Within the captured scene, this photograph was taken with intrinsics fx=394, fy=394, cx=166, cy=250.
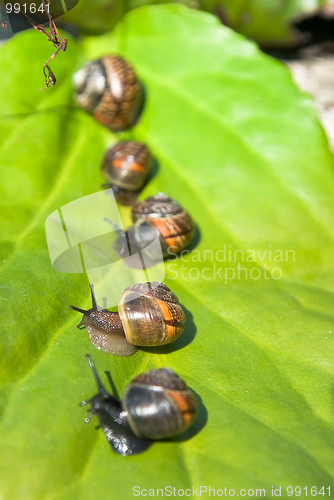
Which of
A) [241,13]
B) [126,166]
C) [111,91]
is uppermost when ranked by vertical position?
[241,13]

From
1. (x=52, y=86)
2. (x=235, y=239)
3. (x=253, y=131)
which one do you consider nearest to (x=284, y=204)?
(x=235, y=239)

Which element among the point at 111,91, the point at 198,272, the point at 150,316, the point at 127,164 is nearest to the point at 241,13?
the point at 111,91

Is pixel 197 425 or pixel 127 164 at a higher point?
pixel 127 164

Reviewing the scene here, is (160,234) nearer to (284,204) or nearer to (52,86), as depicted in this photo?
(284,204)

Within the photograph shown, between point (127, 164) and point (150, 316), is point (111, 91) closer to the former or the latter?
point (127, 164)

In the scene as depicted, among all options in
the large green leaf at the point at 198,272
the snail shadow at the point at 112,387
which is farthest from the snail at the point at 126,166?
the snail shadow at the point at 112,387

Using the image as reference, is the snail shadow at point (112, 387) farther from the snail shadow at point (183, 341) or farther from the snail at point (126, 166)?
the snail at point (126, 166)
